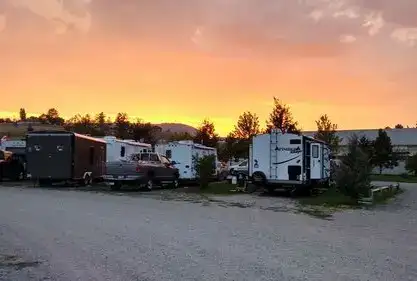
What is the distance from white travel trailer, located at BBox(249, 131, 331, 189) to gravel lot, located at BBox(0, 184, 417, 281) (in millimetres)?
7744

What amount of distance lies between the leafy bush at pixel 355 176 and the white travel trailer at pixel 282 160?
2859mm

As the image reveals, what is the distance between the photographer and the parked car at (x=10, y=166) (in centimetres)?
3178

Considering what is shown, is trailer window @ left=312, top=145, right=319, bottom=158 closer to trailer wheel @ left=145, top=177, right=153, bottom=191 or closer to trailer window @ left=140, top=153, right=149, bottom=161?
trailer wheel @ left=145, top=177, right=153, bottom=191

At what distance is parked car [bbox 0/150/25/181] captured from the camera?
31781 millimetres

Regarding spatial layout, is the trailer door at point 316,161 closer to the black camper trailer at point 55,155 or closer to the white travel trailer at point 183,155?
the white travel trailer at point 183,155

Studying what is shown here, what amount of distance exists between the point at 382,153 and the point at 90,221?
5752cm

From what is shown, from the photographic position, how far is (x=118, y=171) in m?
26.0

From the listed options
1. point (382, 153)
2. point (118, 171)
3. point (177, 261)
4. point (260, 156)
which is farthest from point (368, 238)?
point (382, 153)

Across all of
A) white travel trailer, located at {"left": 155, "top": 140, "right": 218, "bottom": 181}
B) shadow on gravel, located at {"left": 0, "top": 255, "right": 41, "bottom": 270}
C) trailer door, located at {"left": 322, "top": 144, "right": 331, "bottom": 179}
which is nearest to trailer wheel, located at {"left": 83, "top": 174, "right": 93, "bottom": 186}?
white travel trailer, located at {"left": 155, "top": 140, "right": 218, "bottom": 181}

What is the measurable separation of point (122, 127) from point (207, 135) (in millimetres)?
15433

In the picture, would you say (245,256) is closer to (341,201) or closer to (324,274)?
(324,274)

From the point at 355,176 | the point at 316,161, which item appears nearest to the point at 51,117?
the point at 316,161

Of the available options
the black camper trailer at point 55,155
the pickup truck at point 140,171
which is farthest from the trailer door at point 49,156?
the pickup truck at point 140,171

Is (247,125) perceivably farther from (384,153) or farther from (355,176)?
(355,176)
